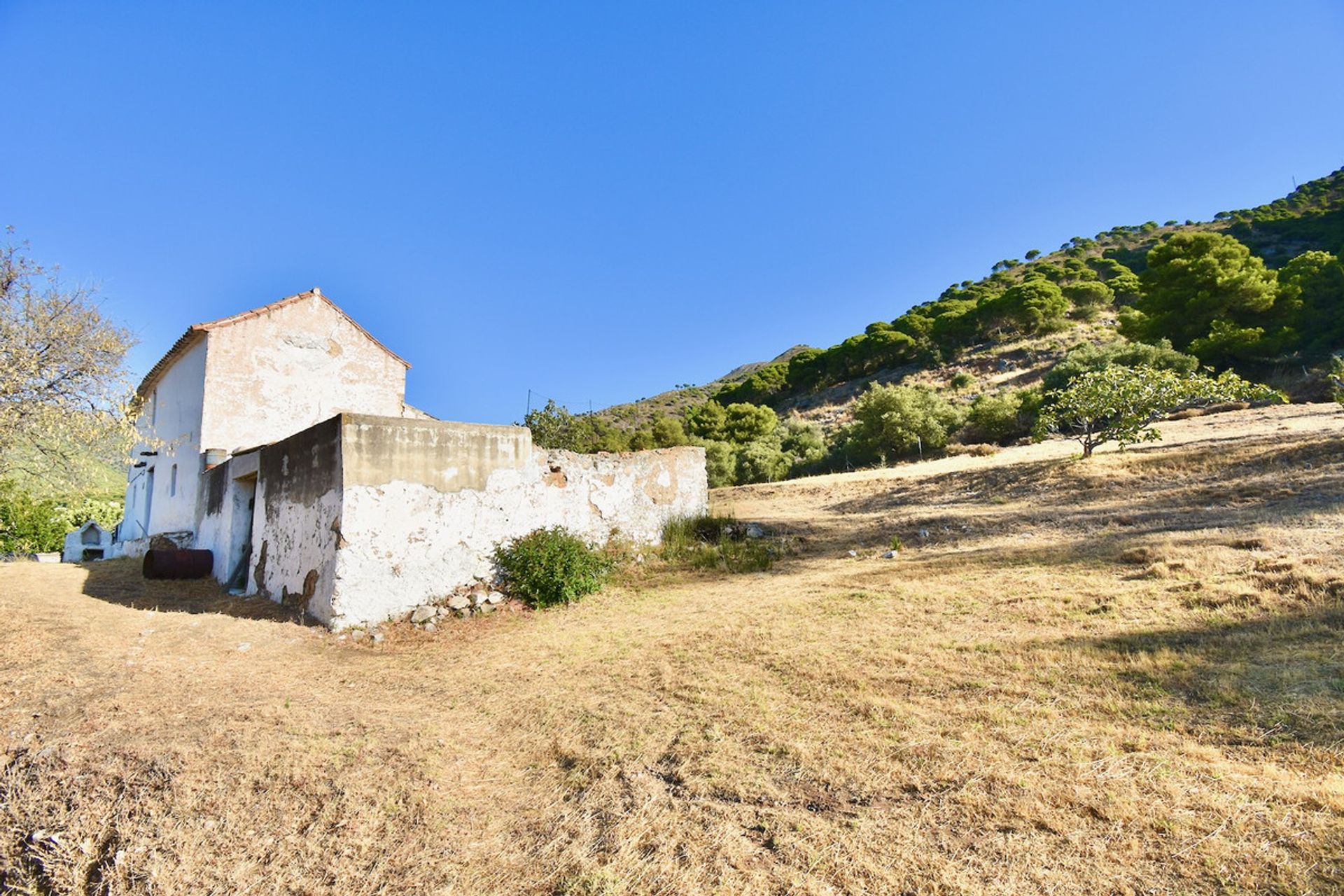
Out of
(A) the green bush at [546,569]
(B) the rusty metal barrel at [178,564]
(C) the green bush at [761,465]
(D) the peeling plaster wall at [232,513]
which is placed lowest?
(A) the green bush at [546,569]

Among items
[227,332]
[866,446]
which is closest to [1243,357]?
[866,446]

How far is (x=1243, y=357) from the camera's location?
92.6 ft

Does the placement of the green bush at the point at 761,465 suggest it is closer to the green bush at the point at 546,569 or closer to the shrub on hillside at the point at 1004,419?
the shrub on hillside at the point at 1004,419

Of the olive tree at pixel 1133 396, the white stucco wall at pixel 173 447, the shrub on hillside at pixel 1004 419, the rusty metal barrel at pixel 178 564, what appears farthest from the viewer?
the shrub on hillside at pixel 1004 419

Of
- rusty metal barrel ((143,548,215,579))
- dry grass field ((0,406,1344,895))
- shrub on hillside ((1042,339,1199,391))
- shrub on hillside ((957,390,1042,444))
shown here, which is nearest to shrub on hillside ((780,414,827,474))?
shrub on hillside ((957,390,1042,444))

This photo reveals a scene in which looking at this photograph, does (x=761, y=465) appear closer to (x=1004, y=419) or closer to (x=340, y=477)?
(x=1004, y=419)

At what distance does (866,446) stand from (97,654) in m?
27.4

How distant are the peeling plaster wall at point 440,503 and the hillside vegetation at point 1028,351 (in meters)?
13.8

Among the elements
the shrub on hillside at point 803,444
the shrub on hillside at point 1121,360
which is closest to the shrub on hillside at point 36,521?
the shrub on hillside at point 803,444

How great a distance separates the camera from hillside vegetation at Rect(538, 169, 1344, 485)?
27953 millimetres

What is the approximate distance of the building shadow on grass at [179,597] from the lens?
9.13 m

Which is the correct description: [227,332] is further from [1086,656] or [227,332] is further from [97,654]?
[1086,656]

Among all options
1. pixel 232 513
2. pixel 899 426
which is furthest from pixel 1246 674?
pixel 899 426

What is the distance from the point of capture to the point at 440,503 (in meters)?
9.03
